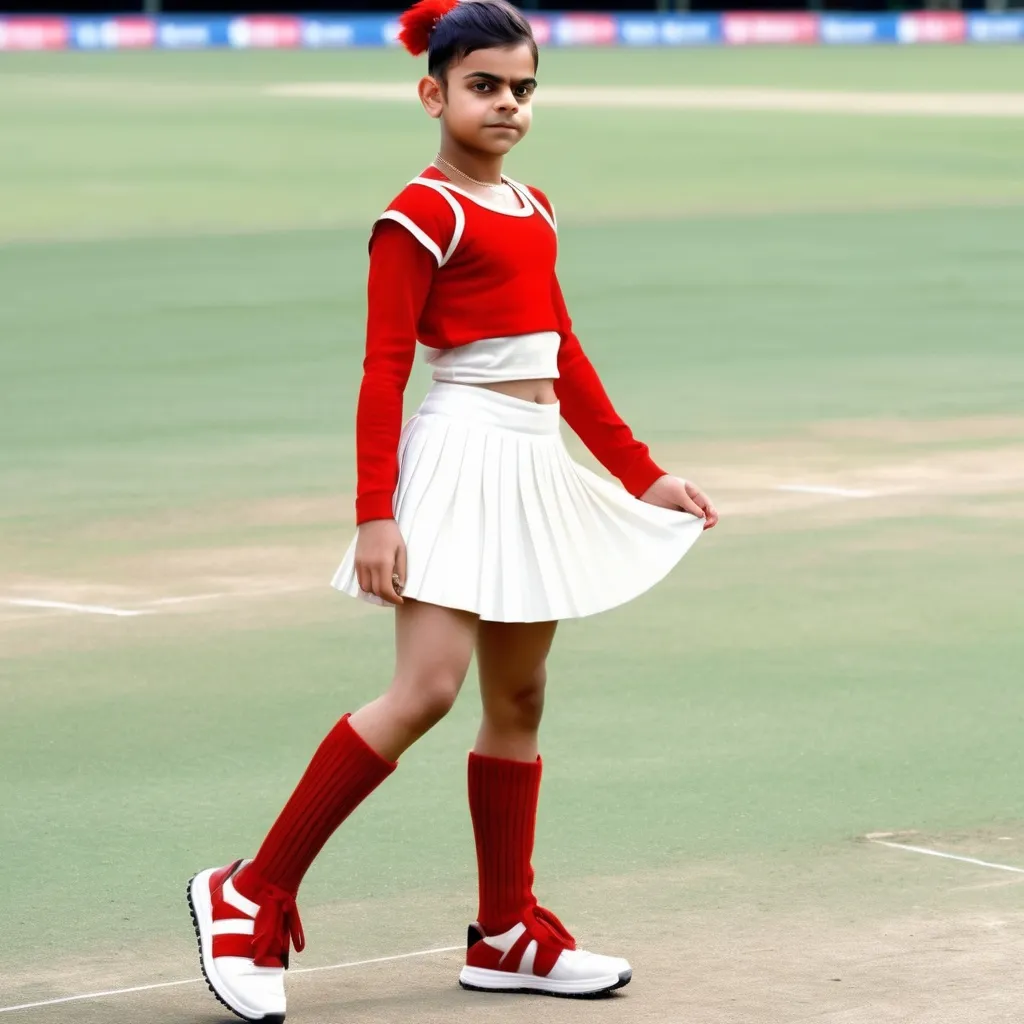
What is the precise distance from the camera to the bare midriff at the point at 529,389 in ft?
17.3

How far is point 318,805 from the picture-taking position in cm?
509

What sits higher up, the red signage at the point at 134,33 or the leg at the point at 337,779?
the leg at the point at 337,779

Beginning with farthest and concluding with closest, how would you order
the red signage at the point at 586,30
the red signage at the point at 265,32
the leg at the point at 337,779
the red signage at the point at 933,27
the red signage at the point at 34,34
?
the red signage at the point at 933,27 < the red signage at the point at 586,30 < the red signage at the point at 265,32 < the red signage at the point at 34,34 < the leg at the point at 337,779

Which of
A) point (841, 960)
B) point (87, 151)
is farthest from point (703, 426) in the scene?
point (87, 151)

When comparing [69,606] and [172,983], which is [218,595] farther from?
[172,983]

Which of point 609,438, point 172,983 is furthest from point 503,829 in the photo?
point 609,438

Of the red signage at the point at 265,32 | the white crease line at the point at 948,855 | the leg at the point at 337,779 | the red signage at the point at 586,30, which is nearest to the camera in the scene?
the leg at the point at 337,779

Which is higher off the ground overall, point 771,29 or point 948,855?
point 948,855

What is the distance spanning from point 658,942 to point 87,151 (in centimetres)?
2565

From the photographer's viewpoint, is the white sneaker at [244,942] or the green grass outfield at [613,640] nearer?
the white sneaker at [244,942]

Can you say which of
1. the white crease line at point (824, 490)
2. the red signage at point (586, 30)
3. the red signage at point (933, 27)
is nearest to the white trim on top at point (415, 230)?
the white crease line at point (824, 490)

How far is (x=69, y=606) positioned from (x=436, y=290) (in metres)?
4.16

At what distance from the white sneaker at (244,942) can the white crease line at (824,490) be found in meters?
6.30

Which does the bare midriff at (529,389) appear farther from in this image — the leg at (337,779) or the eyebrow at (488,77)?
the eyebrow at (488,77)
